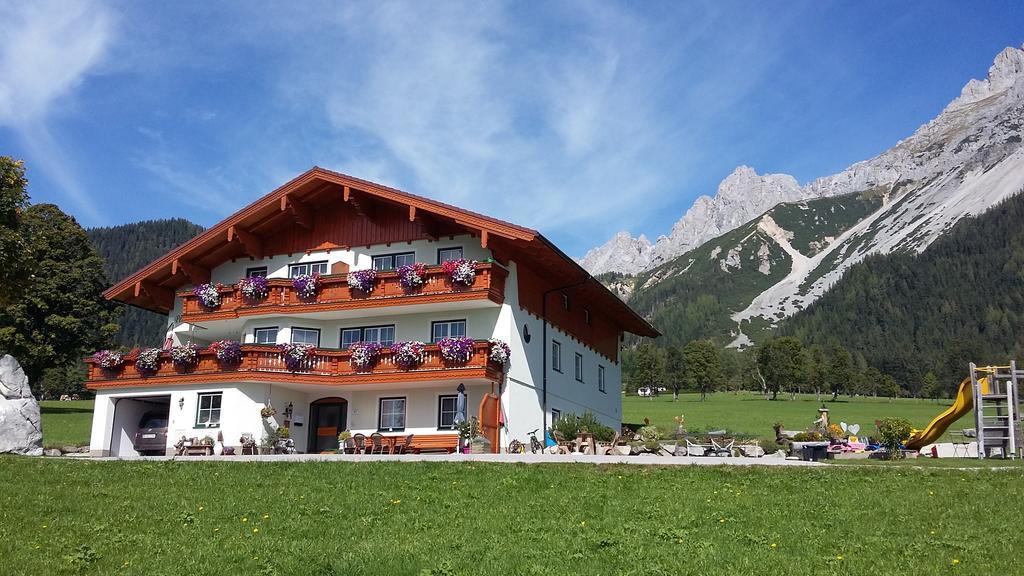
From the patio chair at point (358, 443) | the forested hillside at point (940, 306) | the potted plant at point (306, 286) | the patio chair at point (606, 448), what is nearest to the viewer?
the patio chair at point (606, 448)

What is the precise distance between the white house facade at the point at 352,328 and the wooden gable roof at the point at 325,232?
0.06 m

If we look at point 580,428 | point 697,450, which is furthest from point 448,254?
point 697,450

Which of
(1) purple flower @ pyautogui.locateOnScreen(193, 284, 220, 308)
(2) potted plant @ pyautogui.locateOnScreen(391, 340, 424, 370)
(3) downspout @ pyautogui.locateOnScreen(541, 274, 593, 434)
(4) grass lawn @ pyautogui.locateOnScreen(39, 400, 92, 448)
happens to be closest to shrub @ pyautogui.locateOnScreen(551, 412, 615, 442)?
(3) downspout @ pyautogui.locateOnScreen(541, 274, 593, 434)

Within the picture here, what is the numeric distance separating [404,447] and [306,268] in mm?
8701

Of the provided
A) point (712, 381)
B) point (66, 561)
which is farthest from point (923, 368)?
point (66, 561)

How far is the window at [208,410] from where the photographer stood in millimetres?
30156

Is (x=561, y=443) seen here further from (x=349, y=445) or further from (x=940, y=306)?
(x=940, y=306)

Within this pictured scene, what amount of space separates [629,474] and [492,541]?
6640 millimetres

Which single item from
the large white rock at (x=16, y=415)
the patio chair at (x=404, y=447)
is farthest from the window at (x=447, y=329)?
the large white rock at (x=16, y=415)

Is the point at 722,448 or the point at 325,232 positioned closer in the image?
the point at 722,448

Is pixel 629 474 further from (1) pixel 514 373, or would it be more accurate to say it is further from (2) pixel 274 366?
(2) pixel 274 366

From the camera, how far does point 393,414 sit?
29.9 m

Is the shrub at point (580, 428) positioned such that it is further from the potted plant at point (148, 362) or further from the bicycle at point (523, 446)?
the potted plant at point (148, 362)

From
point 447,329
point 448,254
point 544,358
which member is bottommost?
point 544,358
